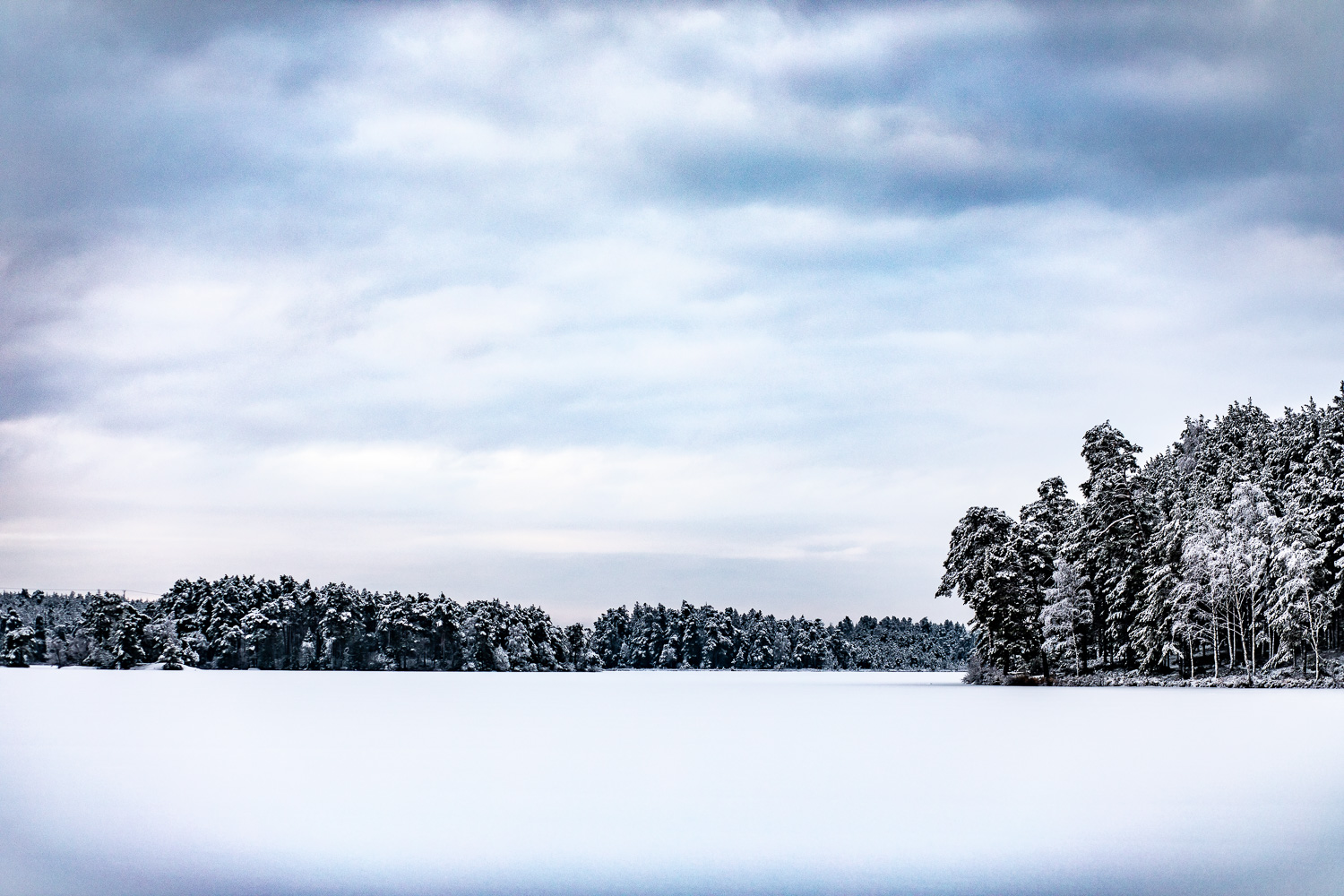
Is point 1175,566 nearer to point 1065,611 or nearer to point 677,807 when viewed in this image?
point 1065,611

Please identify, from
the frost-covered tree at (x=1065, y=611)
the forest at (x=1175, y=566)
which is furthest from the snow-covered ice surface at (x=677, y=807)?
the frost-covered tree at (x=1065, y=611)

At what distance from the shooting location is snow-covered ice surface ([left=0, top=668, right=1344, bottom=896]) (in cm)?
1540

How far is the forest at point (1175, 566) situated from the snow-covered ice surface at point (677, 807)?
3575 cm

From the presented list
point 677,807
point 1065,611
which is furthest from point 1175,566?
point 677,807

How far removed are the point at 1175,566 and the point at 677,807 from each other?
69684mm

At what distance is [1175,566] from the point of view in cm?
8219

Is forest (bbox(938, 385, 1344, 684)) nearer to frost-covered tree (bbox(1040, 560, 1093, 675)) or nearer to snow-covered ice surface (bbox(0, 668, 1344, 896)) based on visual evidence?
frost-covered tree (bbox(1040, 560, 1093, 675))

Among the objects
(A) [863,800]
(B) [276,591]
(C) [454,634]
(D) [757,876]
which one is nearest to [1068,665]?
(A) [863,800]

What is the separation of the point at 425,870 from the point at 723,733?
82.6ft

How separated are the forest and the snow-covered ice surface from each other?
117ft

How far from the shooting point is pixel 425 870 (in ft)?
51.3

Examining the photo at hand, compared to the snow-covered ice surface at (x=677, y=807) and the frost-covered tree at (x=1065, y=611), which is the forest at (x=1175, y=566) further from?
the snow-covered ice surface at (x=677, y=807)

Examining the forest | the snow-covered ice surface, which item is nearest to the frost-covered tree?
the forest

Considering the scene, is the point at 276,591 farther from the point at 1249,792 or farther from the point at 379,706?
the point at 1249,792
